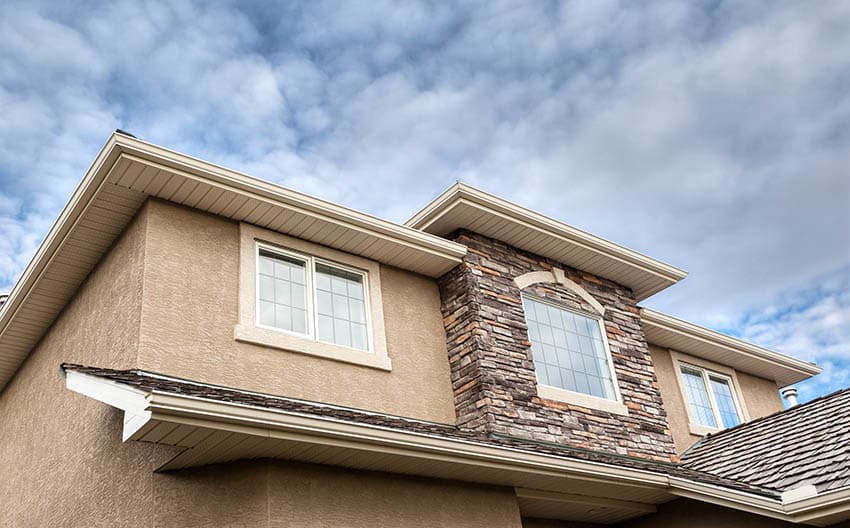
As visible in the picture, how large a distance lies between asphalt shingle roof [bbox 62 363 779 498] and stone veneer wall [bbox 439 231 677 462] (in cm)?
34

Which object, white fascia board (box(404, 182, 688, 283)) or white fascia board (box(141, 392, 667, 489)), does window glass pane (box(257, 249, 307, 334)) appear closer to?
white fascia board (box(404, 182, 688, 283))

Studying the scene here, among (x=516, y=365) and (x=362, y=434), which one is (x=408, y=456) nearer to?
(x=362, y=434)

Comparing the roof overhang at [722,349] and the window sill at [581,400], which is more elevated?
the roof overhang at [722,349]

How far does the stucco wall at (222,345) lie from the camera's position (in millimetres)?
7965

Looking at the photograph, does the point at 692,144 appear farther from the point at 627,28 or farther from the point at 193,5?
the point at 193,5

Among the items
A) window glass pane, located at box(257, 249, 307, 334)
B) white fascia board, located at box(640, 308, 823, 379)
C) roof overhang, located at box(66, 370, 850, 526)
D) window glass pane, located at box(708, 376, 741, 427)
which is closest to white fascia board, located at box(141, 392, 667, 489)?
roof overhang, located at box(66, 370, 850, 526)

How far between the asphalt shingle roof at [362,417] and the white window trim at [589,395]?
81 centimetres

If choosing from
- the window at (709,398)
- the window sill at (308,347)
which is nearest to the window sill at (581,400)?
the window sill at (308,347)

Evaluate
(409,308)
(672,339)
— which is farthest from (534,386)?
(672,339)

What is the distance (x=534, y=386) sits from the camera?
405 inches

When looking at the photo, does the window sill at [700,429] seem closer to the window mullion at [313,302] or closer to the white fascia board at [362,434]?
the white fascia board at [362,434]

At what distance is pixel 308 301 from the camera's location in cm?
927

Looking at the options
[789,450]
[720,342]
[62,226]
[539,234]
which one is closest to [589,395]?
[539,234]

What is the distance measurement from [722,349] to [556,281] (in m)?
5.17
